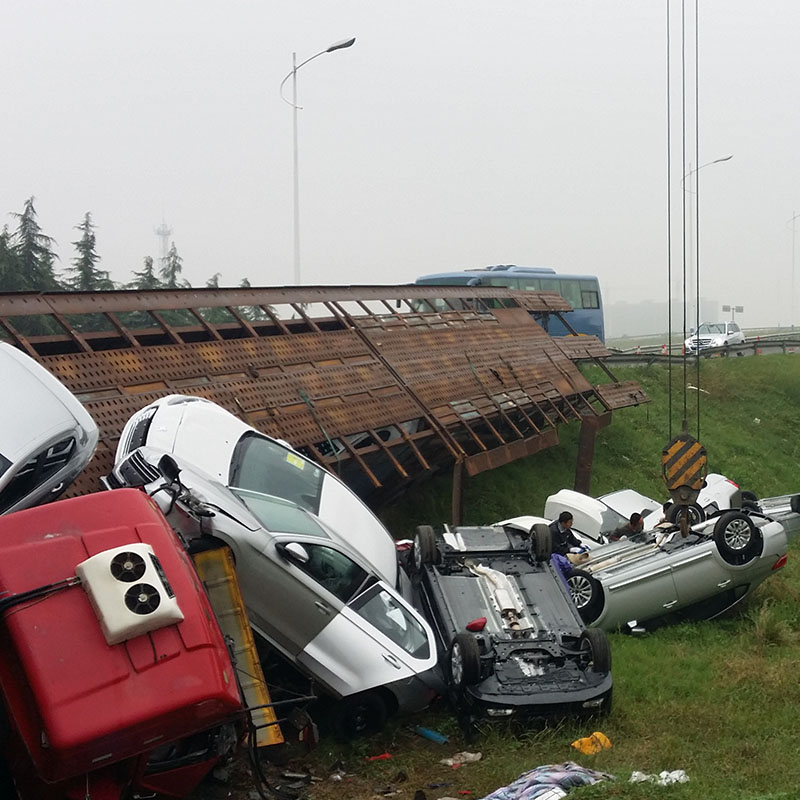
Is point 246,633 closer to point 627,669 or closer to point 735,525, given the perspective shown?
point 627,669

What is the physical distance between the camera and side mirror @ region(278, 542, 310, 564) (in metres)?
6.80

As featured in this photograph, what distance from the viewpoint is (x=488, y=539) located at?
9648mm

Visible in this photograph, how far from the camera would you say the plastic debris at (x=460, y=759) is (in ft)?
22.3

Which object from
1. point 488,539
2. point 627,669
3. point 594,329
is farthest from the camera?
point 594,329

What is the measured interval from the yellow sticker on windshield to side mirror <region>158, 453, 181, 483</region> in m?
2.19

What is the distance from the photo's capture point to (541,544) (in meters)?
9.08

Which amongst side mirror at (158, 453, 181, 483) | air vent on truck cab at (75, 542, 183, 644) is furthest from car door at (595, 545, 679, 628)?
air vent on truck cab at (75, 542, 183, 644)

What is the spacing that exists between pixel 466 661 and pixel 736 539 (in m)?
4.33

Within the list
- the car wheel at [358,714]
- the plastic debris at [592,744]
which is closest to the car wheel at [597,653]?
the plastic debris at [592,744]

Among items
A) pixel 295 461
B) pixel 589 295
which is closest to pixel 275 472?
pixel 295 461

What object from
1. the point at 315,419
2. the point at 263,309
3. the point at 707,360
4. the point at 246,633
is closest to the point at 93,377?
the point at 315,419

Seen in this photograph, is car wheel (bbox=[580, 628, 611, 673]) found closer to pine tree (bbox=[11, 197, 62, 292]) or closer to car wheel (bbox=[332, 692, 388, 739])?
car wheel (bbox=[332, 692, 388, 739])

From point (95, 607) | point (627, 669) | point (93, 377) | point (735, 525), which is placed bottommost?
point (627, 669)

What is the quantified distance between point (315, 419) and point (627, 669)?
539cm
